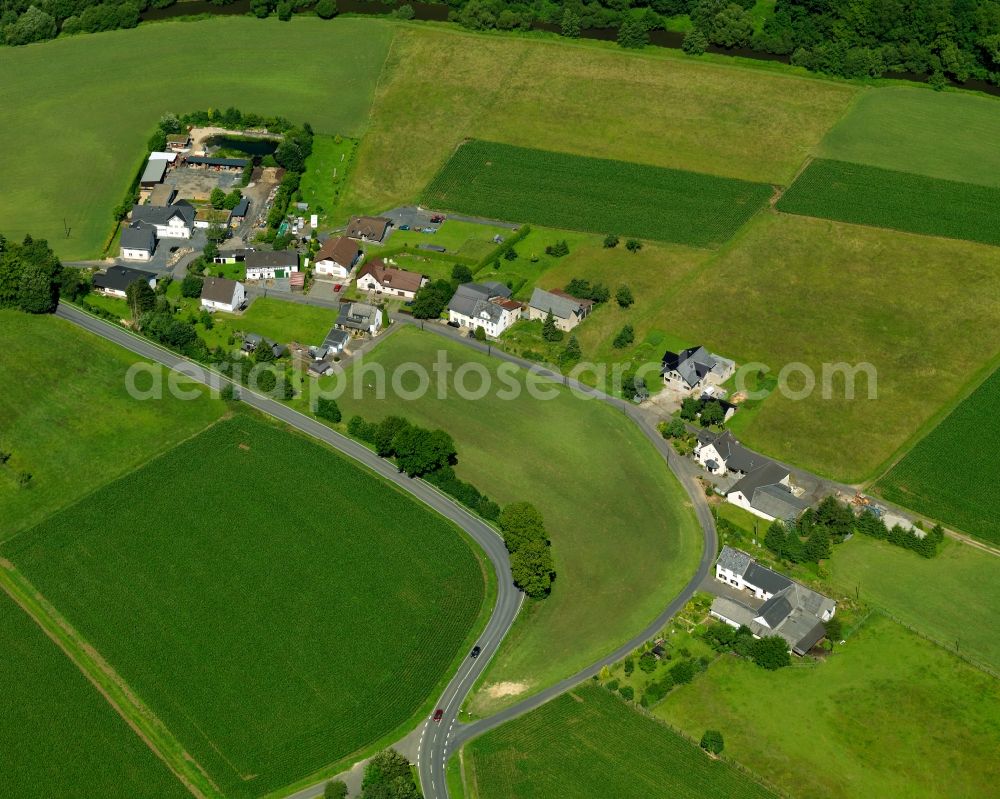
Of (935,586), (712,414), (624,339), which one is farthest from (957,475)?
(624,339)

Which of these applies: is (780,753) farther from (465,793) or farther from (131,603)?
(131,603)

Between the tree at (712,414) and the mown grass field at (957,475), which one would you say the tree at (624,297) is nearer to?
the tree at (712,414)

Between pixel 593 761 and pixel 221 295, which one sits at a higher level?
pixel 221 295

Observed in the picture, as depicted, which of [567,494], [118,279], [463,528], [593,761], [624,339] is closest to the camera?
[593,761]

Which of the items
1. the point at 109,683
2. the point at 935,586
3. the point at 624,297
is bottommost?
the point at 935,586

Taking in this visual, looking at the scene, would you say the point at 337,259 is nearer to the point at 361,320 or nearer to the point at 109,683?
the point at 361,320

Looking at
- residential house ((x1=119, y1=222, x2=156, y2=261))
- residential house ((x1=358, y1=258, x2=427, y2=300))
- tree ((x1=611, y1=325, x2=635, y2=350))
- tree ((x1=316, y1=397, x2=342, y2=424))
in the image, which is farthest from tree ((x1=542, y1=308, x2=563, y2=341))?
residential house ((x1=119, y1=222, x2=156, y2=261))
